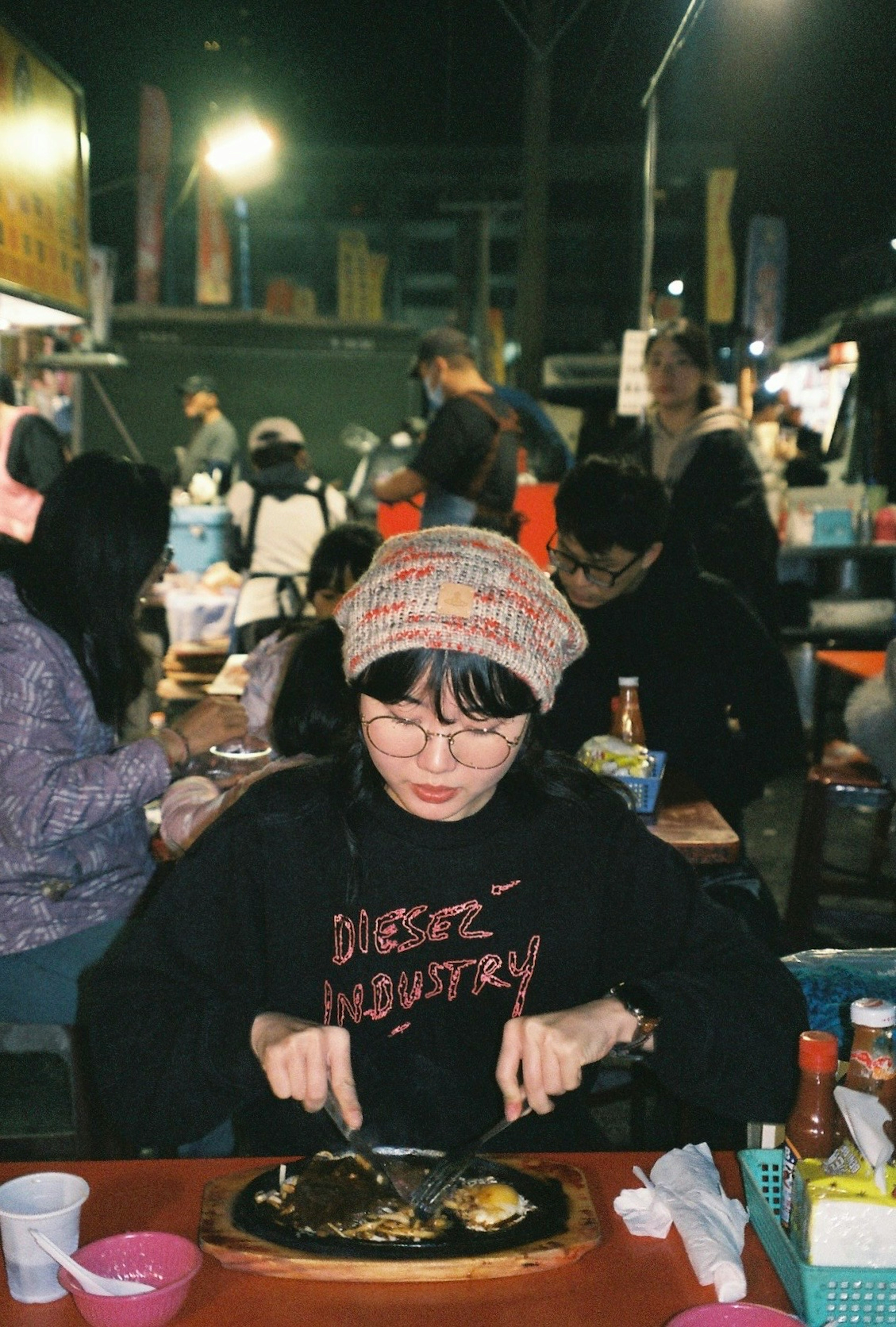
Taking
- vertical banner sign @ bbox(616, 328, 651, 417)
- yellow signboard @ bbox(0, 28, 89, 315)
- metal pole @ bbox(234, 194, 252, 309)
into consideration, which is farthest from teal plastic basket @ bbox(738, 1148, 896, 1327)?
metal pole @ bbox(234, 194, 252, 309)

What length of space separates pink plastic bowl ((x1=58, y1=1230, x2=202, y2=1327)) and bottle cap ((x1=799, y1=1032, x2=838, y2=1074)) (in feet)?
2.49

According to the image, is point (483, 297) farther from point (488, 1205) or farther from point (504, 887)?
point (488, 1205)

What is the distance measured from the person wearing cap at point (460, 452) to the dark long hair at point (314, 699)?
10.9 ft

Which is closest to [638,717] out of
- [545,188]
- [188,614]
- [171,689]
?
[171,689]

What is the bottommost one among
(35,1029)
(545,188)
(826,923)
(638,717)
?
(826,923)

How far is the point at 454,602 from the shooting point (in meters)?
1.71

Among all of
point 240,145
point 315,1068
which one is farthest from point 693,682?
point 240,145

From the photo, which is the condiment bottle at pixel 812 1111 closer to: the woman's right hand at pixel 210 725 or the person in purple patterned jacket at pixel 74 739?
the person in purple patterned jacket at pixel 74 739

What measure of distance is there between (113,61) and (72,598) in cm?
1735

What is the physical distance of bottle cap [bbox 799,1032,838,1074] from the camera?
1.46 m

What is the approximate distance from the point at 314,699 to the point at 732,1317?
2079mm

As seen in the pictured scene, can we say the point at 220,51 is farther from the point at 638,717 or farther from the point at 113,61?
the point at 638,717

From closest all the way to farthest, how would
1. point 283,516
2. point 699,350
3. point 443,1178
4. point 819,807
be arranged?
point 443,1178 < point 819,807 < point 699,350 < point 283,516

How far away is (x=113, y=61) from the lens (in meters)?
17.5
